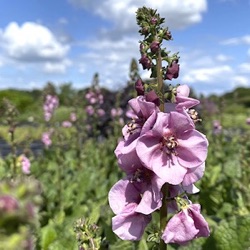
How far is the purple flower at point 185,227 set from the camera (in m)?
1.54

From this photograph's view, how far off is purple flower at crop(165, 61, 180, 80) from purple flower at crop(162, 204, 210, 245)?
16.9 inches

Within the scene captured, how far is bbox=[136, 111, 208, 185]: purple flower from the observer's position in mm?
1535

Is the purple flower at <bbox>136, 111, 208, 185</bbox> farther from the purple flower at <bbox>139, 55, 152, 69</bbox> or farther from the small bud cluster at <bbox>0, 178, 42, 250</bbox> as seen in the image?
the small bud cluster at <bbox>0, 178, 42, 250</bbox>

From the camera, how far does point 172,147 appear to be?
1.57 m

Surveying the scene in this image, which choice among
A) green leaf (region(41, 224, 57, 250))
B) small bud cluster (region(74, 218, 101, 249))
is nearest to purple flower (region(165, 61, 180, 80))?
small bud cluster (region(74, 218, 101, 249))

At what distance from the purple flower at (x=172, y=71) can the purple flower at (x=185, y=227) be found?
43 cm

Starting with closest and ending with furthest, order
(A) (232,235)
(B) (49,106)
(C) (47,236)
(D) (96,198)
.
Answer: (A) (232,235)
(C) (47,236)
(D) (96,198)
(B) (49,106)

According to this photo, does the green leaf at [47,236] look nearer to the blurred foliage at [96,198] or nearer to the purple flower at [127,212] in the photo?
the blurred foliage at [96,198]

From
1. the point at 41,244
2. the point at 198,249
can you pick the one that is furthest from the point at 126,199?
the point at 41,244

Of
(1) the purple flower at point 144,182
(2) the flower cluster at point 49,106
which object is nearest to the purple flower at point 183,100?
(1) the purple flower at point 144,182

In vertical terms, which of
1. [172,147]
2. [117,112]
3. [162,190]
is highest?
[117,112]

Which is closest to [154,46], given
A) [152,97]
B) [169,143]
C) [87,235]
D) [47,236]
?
[152,97]

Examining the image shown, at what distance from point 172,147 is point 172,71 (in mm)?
261

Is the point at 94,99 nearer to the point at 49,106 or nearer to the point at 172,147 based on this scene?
the point at 49,106
